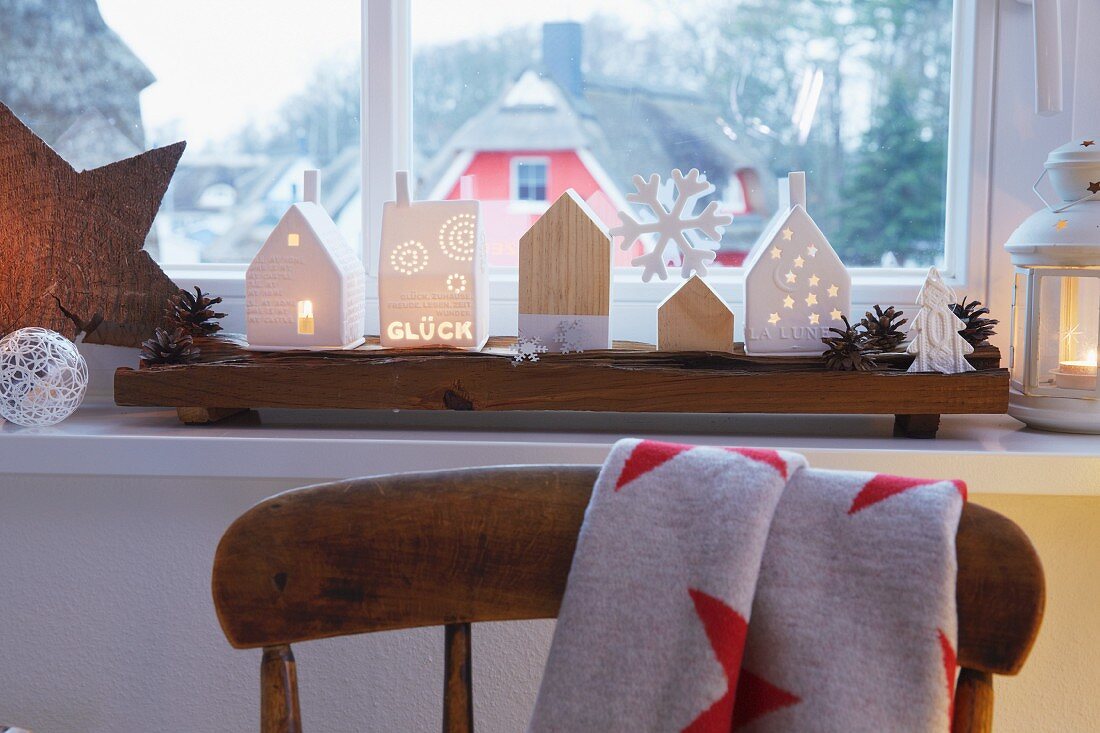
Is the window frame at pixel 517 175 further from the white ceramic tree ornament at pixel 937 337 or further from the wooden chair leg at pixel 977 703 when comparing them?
the wooden chair leg at pixel 977 703

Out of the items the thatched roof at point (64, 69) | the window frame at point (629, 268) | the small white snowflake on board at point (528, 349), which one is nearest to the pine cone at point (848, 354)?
the window frame at point (629, 268)

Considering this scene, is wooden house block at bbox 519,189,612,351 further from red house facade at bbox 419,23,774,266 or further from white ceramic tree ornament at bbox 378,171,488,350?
red house facade at bbox 419,23,774,266

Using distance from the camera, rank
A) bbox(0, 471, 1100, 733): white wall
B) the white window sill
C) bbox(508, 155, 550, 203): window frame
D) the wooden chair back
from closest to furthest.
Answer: the wooden chair back
the white window sill
bbox(0, 471, 1100, 733): white wall
bbox(508, 155, 550, 203): window frame

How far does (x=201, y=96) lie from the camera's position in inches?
54.8

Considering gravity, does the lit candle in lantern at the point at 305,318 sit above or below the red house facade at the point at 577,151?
below

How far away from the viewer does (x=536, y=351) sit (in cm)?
114

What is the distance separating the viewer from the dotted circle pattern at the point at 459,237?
1161mm

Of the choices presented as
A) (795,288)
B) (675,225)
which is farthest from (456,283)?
(795,288)

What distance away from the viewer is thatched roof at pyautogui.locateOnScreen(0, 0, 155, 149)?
54.7 inches

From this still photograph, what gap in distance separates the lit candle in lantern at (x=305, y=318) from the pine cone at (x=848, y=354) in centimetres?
59

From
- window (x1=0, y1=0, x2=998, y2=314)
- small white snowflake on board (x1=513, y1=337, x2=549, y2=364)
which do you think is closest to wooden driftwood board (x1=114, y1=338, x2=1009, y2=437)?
small white snowflake on board (x1=513, y1=337, x2=549, y2=364)

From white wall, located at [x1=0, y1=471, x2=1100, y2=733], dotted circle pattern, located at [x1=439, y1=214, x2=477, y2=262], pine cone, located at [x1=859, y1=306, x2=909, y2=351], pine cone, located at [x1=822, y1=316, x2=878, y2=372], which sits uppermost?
dotted circle pattern, located at [x1=439, y1=214, x2=477, y2=262]

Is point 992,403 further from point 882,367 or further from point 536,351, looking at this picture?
point 536,351

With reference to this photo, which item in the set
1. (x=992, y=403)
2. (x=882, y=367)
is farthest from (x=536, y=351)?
(x=992, y=403)
